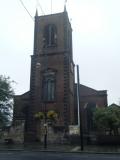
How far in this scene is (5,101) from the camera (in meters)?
41.4

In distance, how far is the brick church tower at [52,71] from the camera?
38094 mm

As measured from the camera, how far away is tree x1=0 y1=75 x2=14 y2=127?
135 ft

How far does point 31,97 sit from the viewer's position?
129ft

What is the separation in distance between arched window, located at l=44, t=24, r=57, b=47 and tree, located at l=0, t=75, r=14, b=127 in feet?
25.7

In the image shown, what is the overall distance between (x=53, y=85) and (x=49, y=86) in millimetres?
577

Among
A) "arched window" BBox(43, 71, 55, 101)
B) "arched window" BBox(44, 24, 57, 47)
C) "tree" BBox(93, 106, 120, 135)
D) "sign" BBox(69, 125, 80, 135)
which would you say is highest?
"arched window" BBox(44, 24, 57, 47)

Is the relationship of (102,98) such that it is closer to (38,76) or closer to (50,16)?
(38,76)

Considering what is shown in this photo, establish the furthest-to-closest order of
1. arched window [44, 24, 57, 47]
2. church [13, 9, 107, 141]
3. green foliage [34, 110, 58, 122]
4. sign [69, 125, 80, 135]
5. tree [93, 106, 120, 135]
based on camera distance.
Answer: arched window [44, 24, 57, 47]
church [13, 9, 107, 141]
tree [93, 106, 120, 135]
green foliage [34, 110, 58, 122]
sign [69, 125, 80, 135]

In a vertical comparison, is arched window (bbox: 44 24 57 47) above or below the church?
above

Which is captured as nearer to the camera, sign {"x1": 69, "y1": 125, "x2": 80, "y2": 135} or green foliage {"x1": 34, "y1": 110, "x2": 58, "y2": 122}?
sign {"x1": 69, "y1": 125, "x2": 80, "y2": 135}

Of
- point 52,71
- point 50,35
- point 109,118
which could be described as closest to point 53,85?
point 52,71

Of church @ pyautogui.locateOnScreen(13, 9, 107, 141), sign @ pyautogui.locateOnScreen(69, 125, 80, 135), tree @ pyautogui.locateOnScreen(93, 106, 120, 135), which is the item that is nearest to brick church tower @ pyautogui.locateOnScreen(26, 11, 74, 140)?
church @ pyautogui.locateOnScreen(13, 9, 107, 141)

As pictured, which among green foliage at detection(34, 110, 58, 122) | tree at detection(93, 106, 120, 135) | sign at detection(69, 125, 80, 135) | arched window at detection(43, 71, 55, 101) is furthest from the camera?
A: arched window at detection(43, 71, 55, 101)

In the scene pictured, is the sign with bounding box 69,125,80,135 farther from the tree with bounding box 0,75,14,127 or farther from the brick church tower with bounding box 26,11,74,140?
the tree with bounding box 0,75,14,127
